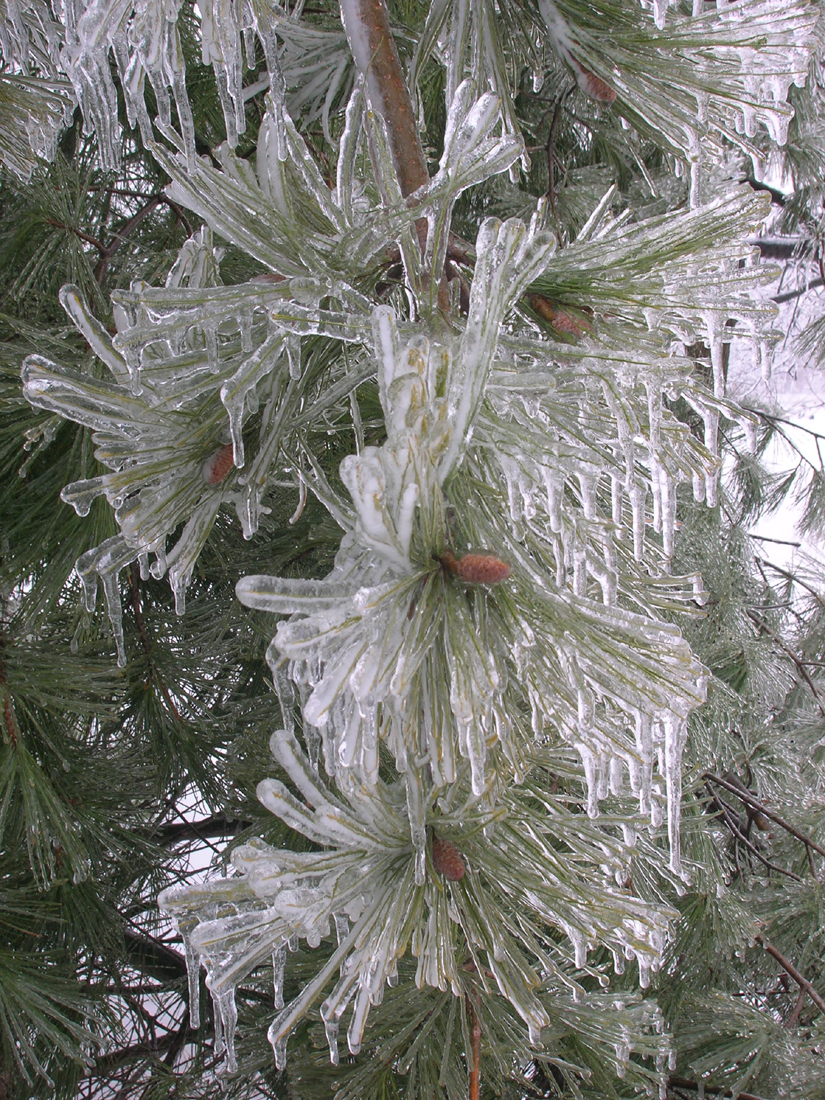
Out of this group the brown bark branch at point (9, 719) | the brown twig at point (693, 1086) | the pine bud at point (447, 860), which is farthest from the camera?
the brown twig at point (693, 1086)

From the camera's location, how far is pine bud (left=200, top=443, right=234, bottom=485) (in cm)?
37

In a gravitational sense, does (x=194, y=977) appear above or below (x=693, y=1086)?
above

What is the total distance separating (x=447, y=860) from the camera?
407 millimetres

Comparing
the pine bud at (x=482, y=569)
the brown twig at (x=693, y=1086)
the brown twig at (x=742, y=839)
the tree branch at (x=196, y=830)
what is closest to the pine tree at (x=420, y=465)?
the pine bud at (x=482, y=569)

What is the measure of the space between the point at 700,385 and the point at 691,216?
2.8 inches

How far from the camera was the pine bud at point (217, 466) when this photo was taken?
371 millimetres

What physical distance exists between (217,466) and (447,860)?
22 cm

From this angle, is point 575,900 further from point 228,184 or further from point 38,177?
point 38,177

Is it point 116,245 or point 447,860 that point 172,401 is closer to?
point 447,860

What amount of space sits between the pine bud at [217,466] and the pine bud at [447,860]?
215 mm

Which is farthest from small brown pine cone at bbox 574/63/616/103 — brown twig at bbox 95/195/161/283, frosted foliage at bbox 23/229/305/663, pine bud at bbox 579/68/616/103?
brown twig at bbox 95/195/161/283

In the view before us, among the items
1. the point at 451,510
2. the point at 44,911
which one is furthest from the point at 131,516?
the point at 44,911

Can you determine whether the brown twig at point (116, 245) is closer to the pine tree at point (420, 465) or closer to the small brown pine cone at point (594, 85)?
the pine tree at point (420, 465)

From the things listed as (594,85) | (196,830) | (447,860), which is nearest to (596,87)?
(594,85)
